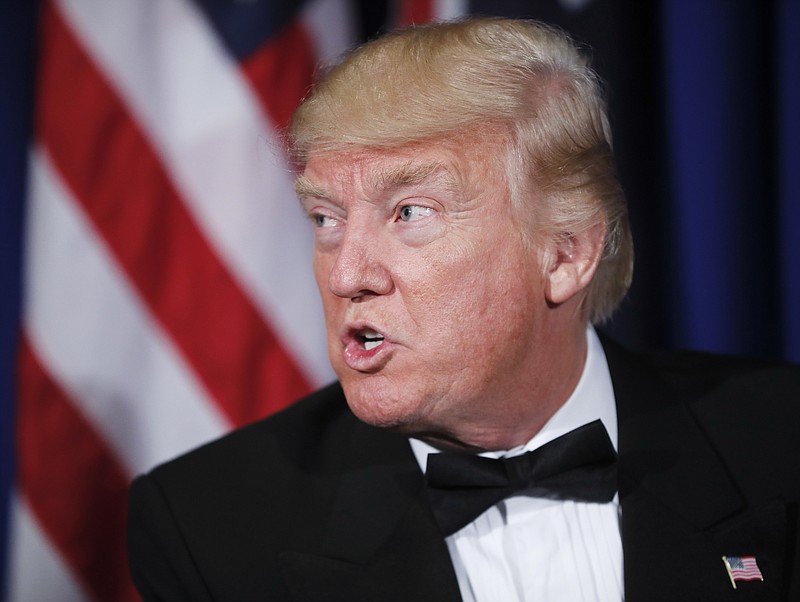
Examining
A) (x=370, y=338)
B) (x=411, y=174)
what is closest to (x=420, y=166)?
(x=411, y=174)

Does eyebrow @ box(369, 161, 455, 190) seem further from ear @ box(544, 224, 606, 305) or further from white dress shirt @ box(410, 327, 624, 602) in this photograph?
white dress shirt @ box(410, 327, 624, 602)

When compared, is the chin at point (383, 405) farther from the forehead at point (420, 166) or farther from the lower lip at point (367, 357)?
the forehead at point (420, 166)

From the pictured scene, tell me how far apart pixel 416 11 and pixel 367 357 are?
41.4 inches

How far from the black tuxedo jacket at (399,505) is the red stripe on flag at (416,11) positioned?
2.81ft

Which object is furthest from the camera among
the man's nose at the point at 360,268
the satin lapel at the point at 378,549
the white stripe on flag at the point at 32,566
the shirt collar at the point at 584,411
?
the white stripe on flag at the point at 32,566

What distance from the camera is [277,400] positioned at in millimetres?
2094

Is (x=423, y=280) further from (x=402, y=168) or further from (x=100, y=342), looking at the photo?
(x=100, y=342)

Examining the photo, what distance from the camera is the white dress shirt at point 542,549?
140 centimetres

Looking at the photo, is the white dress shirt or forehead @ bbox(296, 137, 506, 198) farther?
the white dress shirt

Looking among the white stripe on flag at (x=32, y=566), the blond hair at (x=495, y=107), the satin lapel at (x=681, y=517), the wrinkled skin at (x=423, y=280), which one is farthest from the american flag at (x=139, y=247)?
the satin lapel at (x=681, y=517)

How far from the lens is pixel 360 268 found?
49.8 inches

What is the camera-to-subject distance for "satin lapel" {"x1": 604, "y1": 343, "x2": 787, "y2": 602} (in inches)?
53.1

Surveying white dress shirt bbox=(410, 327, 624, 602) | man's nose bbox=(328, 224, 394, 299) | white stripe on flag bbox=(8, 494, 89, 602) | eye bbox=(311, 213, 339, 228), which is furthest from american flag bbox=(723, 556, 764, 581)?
white stripe on flag bbox=(8, 494, 89, 602)

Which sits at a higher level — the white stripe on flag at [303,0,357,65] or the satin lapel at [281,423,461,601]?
the white stripe on flag at [303,0,357,65]
